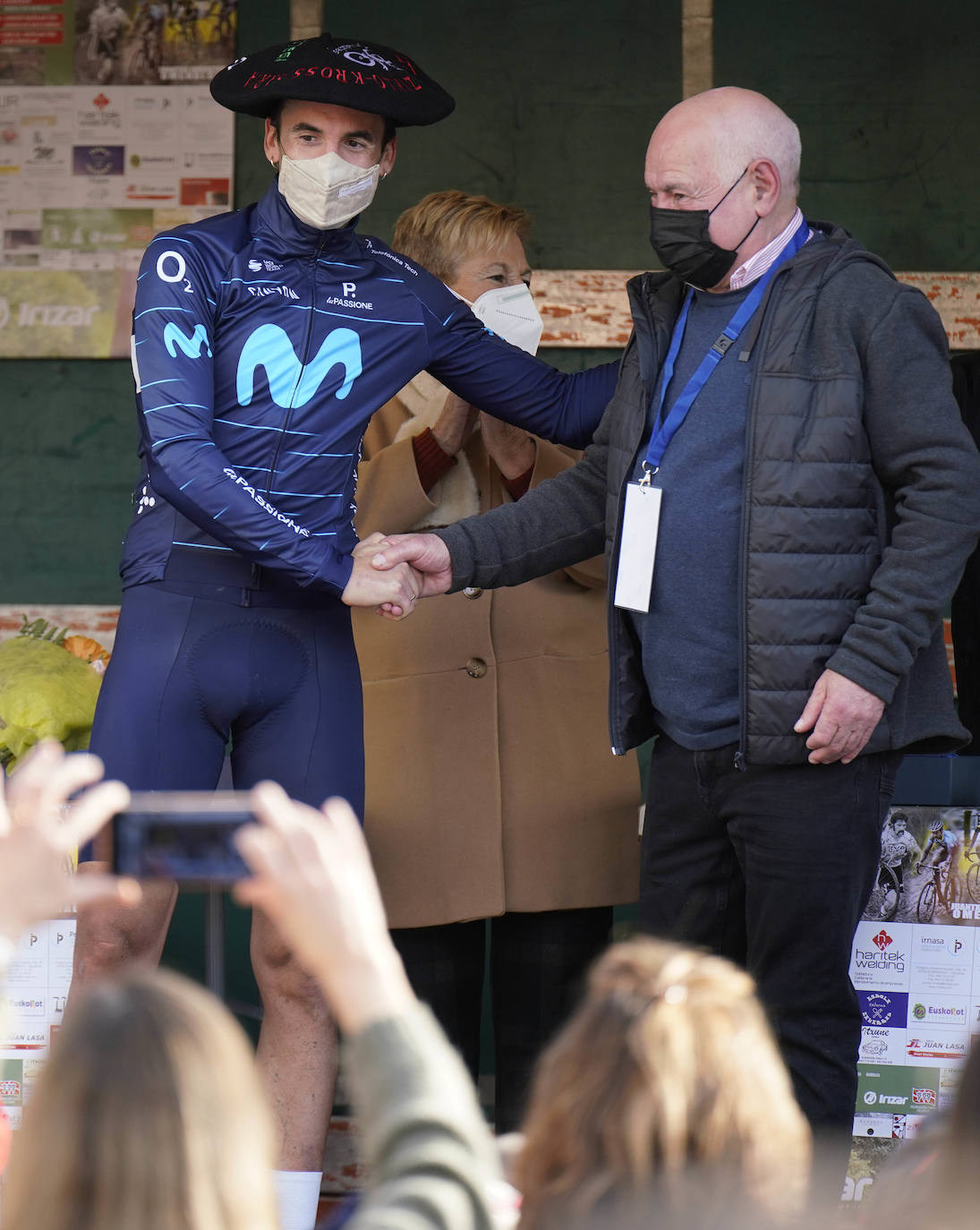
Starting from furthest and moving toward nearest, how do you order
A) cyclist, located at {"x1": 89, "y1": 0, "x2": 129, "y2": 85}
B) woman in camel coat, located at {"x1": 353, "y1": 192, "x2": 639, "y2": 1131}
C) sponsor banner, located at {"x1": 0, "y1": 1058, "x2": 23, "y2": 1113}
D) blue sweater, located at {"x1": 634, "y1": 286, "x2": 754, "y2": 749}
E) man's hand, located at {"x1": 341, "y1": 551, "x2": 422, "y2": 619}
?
1. cyclist, located at {"x1": 89, "y1": 0, "x2": 129, "y2": 85}
2. sponsor banner, located at {"x1": 0, "y1": 1058, "x2": 23, "y2": 1113}
3. woman in camel coat, located at {"x1": 353, "y1": 192, "x2": 639, "y2": 1131}
4. man's hand, located at {"x1": 341, "y1": 551, "x2": 422, "y2": 619}
5. blue sweater, located at {"x1": 634, "y1": 286, "x2": 754, "y2": 749}

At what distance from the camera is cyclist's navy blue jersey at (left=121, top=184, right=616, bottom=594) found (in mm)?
2479

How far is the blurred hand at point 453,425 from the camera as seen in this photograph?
306 cm

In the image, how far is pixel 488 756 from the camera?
3053mm

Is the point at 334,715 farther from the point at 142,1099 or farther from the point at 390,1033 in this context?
the point at 142,1099

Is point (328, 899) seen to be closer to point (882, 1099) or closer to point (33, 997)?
point (882, 1099)

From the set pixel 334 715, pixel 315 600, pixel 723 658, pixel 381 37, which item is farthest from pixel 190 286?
pixel 381 37

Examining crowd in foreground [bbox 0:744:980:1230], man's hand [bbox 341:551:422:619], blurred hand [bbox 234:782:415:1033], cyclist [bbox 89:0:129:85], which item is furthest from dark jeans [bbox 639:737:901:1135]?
cyclist [bbox 89:0:129:85]

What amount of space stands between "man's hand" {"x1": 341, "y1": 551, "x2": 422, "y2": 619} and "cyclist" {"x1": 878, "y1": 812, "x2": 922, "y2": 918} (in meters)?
0.95

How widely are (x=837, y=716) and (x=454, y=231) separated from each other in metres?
1.29

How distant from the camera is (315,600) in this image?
8.72ft

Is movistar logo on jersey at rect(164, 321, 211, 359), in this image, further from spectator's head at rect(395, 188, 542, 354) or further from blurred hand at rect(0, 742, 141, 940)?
blurred hand at rect(0, 742, 141, 940)

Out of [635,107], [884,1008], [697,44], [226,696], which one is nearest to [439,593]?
[226,696]

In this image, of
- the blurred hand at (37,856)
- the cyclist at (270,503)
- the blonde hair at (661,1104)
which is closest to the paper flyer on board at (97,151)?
the cyclist at (270,503)

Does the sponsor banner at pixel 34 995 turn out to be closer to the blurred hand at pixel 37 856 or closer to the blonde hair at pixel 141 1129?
the blurred hand at pixel 37 856
